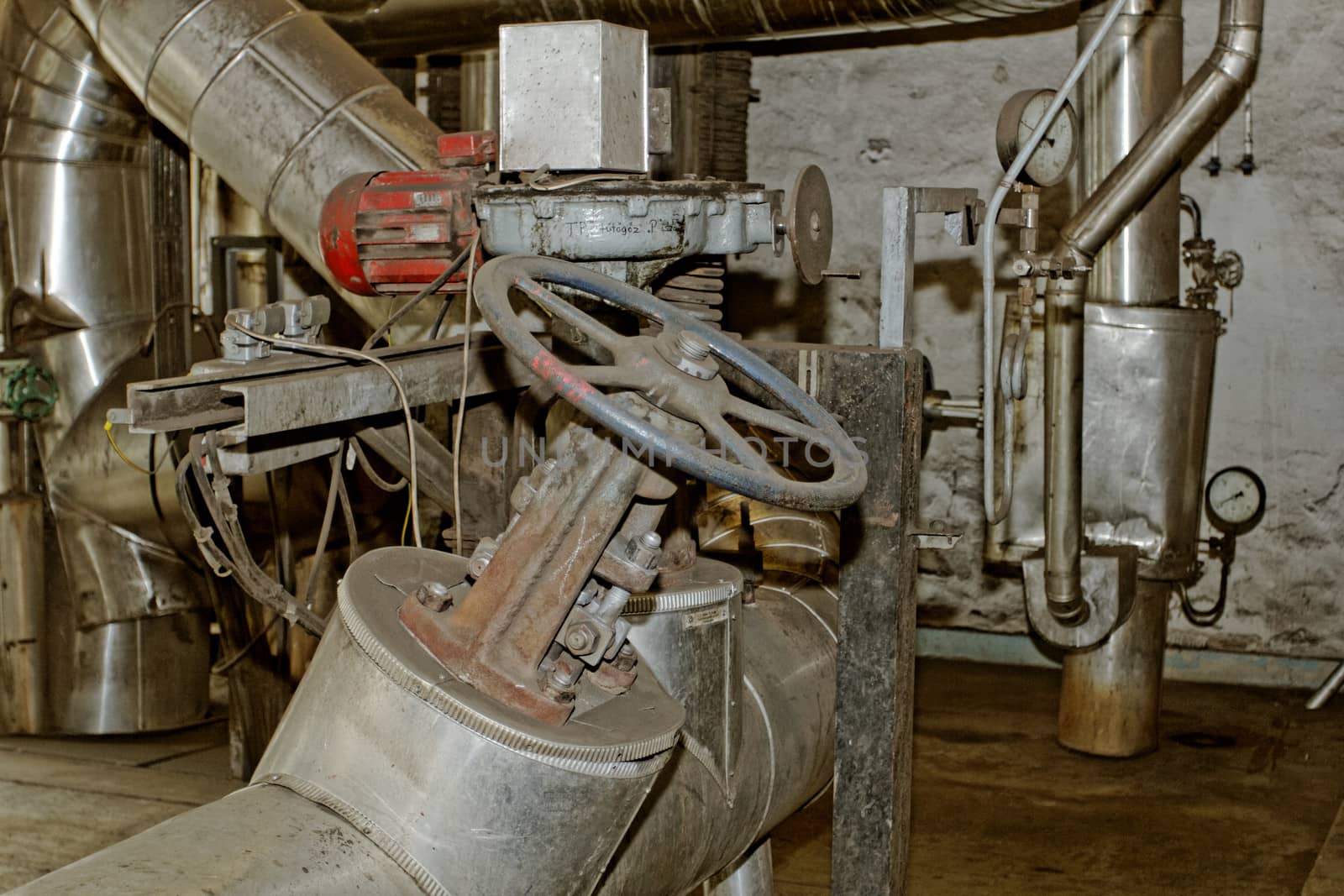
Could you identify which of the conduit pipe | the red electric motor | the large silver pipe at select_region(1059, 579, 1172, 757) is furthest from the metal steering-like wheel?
the large silver pipe at select_region(1059, 579, 1172, 757)

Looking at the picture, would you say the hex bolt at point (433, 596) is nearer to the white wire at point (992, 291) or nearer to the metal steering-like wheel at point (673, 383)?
the metal steering-like wheel at point (673, 383)

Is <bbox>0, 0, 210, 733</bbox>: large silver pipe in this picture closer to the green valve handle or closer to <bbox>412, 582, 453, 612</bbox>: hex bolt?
the green valve handle

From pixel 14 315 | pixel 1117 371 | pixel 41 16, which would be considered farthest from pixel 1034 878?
pixel 41 16

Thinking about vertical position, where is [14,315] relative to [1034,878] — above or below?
above

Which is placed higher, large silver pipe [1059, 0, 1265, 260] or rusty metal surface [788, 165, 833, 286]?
large silver pipe [1059, 0, 1265, 260]

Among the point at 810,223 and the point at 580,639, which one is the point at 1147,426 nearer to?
the point at 810,223

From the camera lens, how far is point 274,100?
2.89 meters

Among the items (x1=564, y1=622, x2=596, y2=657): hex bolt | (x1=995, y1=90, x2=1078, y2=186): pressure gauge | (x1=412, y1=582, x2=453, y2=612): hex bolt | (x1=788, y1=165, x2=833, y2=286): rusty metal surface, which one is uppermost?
(x1=995, y1=90, x2=1078, y2=186): pressure gauge

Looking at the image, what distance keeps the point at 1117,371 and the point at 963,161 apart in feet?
3.10

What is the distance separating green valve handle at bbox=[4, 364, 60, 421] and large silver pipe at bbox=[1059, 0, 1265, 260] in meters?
2.56

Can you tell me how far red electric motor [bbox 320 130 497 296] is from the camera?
7.43 ft

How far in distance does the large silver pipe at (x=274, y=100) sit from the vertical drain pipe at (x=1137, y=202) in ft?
5.24

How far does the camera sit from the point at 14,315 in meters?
3.67

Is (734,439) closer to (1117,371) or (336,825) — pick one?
(336,825)
